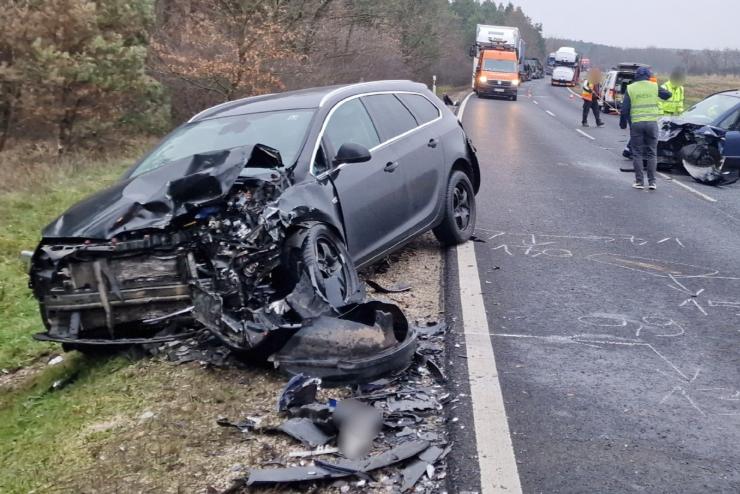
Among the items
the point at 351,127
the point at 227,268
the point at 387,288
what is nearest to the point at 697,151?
the point at 387,288

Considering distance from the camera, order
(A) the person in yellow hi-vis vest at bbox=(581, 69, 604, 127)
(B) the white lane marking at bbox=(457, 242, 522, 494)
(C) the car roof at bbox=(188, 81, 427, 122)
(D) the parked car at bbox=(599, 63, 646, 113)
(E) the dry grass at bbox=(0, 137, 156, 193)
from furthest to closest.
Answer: (D) the parked car at bbox=(599, 63, 646, 113)
(A) the person in yellow hi-vis vest at bbox=(581, 69, 604, 127)
(E) the dry grass at bbox=(0, 137, 156, 193)
(C) the car roof at bbox=(188, 81, 427, 122)
(B) the white lane marking at bbox=(457, 242, 522, 494)

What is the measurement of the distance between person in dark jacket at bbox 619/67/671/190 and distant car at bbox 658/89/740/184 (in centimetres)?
→ 167

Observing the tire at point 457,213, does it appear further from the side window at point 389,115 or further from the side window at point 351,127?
the side window at point 351,127

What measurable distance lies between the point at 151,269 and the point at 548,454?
2.43 metres

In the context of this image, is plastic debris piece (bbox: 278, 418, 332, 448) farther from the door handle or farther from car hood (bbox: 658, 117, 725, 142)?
car hood (bbox: 658, 117, 725, 142)

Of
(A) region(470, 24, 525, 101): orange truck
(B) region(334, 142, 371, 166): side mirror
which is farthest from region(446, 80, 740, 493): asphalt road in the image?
→ (A) region(470, 24, 525, 101): orange truck

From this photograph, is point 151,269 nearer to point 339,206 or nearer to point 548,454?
point 339,206

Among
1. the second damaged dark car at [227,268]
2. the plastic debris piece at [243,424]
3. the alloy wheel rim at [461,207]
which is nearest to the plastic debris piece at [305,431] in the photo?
the plastic debris piece at [243,424]

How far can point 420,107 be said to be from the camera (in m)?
7.15

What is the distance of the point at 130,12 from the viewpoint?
2120 centimetres

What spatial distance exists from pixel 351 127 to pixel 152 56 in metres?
18.4

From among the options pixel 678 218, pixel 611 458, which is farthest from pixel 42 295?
pixel 678 218

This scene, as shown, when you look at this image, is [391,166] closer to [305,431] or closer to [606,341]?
[606,341]

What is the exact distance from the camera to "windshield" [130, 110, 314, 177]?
17.6 feet
